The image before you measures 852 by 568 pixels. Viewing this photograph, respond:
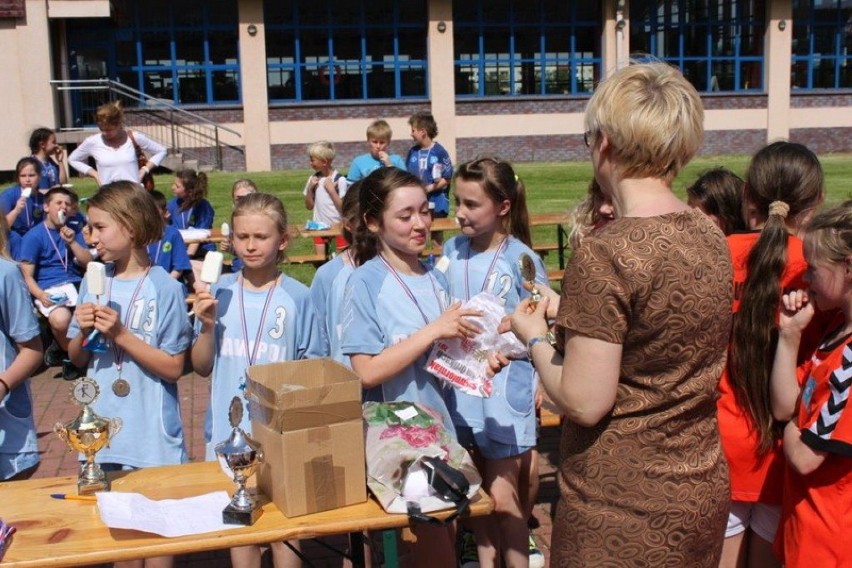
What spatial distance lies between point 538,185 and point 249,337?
52.7 ft

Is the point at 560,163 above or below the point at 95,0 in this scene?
below

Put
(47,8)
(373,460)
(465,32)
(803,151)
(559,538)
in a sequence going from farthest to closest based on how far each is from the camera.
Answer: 1. (465,32)
2. (47,8)
3. (803,151)
4. (373,460)
5. (559,538)

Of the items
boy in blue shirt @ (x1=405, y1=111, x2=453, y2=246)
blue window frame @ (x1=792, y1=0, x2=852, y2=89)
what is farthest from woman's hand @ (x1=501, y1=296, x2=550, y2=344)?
blue window frame @ (x1=792, y1=0, x2=852, y2=89)

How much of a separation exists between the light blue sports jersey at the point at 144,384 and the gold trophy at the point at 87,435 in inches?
18.2

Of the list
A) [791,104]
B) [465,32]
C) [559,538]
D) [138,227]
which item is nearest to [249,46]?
[465,32]

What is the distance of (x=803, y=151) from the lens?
3193 millimetres

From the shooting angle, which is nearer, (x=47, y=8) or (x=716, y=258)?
(x=716, y=258)

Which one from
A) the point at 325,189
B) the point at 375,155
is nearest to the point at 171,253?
the point at 325,189

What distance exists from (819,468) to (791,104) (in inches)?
1086

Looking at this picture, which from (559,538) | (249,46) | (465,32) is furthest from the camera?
(465,32)

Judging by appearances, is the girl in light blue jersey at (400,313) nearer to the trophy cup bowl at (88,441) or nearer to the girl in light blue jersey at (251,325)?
the girl in light blue jersey at (251,325)

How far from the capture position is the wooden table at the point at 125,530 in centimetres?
252

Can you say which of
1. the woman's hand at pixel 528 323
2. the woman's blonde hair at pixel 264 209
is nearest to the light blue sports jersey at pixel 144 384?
the woman's blonde hair at pixel 264 209

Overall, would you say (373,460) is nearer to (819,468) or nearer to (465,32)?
(819,468)
